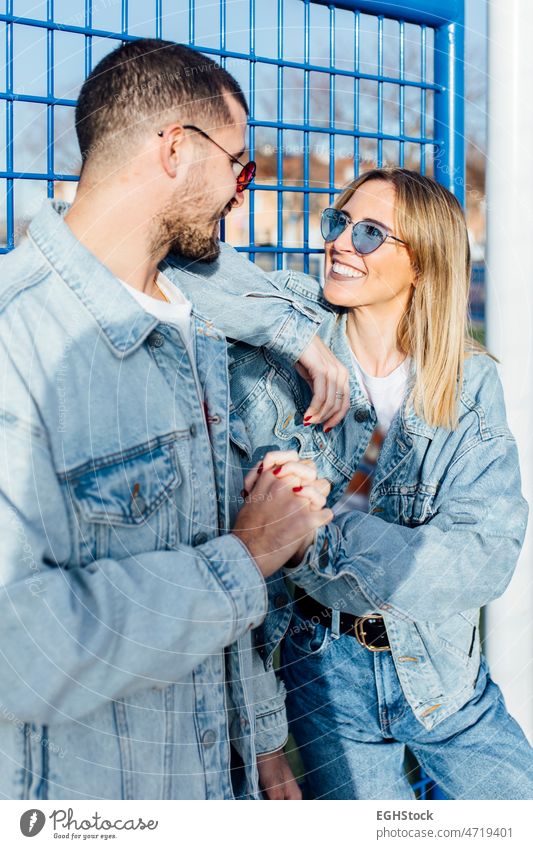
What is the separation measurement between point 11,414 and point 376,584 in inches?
27.3

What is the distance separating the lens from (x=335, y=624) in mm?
1469

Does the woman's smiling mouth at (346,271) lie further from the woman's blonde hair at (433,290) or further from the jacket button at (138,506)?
the jacket button at (138,506)

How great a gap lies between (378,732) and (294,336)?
72 cm

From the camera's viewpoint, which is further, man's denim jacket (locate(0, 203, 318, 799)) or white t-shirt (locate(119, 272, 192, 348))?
white t-shirt (locate(119, 272, 192, 348))

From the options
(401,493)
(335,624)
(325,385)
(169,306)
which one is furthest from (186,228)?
(335,624)

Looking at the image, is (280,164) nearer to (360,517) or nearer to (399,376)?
(399,376)

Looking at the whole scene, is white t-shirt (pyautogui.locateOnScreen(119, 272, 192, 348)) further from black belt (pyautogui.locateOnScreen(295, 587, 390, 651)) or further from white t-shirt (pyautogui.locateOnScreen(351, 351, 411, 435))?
black belt (pyautogui.locateOnScreen(295, 587, 390, 651))

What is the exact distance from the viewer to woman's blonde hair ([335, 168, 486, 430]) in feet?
4.75

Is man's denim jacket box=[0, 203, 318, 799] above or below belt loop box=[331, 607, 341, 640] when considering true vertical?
above

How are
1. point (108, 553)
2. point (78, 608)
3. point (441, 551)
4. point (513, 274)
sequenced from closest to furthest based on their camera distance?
point (78, 608), point (108, 553), point (441, 551), point (513, 274)

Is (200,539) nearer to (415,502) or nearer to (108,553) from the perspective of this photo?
(108,553)

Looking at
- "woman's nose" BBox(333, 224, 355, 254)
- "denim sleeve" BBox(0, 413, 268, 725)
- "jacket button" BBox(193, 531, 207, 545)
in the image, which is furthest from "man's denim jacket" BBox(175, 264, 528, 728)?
"denim sleeve" BBox(0, 413, 268, 725)

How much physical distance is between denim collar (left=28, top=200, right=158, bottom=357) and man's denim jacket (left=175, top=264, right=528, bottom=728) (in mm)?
341

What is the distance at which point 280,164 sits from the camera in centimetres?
148
